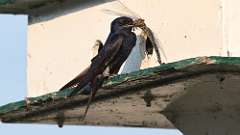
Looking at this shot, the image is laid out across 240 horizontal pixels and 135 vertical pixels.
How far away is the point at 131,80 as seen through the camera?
532 cm

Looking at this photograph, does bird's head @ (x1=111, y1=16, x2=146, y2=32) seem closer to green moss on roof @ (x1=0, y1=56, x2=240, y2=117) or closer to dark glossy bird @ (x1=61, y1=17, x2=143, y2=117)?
dark glossy bird @ (x1=61, y1=17, x2=143, y2=117)

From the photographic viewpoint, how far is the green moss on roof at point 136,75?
197 inches

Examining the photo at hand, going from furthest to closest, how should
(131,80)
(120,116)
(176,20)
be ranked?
(120,116) < (176,20) < (131,80)

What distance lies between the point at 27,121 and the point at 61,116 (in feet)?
0.62

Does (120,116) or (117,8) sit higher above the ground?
(117,8)

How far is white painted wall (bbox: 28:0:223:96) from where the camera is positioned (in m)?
5.48

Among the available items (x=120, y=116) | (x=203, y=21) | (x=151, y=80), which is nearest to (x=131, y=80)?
(x=151, y=80)

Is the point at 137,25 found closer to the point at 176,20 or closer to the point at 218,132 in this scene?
the point at 176,20

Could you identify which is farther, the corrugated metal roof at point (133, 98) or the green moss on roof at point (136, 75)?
the corrugated metal roof at point (133, 98)

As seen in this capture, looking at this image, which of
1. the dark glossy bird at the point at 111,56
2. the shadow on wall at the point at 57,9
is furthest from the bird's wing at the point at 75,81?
the shadow on wall at the point at 57,9

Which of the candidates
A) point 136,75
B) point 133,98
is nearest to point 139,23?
point 133,98

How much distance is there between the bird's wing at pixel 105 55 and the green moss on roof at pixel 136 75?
100mm

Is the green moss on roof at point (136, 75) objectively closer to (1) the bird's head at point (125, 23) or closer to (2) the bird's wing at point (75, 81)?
(2) the bird's wing at point (75, 81)

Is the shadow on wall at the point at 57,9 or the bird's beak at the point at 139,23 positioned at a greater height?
the shadow on wall at the point at 57,9
